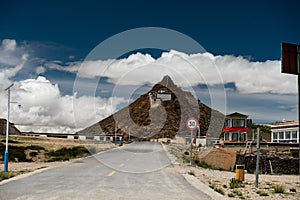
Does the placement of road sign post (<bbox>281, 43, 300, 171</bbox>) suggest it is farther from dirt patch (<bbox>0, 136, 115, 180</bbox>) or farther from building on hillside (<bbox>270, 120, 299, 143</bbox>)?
building on hillside (<bbox>270, 120, 299, 143</bbox>)

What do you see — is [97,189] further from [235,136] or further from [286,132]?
[286,132]

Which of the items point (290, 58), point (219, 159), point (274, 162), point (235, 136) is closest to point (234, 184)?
point (290, 58)

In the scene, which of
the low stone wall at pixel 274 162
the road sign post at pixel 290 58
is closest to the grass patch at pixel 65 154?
the low stone wall at pixel 274 162

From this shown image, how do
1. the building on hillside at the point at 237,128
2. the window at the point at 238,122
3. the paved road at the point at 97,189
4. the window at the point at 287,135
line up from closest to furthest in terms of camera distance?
the paved road at the point at 97,189 < the building on hillside at the point at 237,128 < the window at the point at 238,122 < the window at the point at 287,135

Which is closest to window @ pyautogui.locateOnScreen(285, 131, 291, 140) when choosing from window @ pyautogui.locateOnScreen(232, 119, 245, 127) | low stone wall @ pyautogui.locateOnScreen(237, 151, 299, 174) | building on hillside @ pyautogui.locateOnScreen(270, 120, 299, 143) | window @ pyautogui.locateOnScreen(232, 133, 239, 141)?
building on hillside @ pyautogui.locateOnScreen(270, 120, 299, 143)

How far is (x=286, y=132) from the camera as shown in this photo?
58969mm

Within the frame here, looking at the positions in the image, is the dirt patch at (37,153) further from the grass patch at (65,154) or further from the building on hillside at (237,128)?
the building on hillside at (237,128)

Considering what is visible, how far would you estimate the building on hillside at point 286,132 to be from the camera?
5570 centimetres

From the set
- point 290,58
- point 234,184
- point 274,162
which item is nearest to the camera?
point 290,58

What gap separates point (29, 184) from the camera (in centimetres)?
1323

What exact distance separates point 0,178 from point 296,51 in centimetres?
1195

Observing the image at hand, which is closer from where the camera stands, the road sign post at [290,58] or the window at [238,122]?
the road sign post at [290,58]

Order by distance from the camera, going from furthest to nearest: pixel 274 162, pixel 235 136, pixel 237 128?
pixel 235 136 < pixel 237 128 < pixel 274 162

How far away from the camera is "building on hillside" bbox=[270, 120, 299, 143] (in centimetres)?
5570
